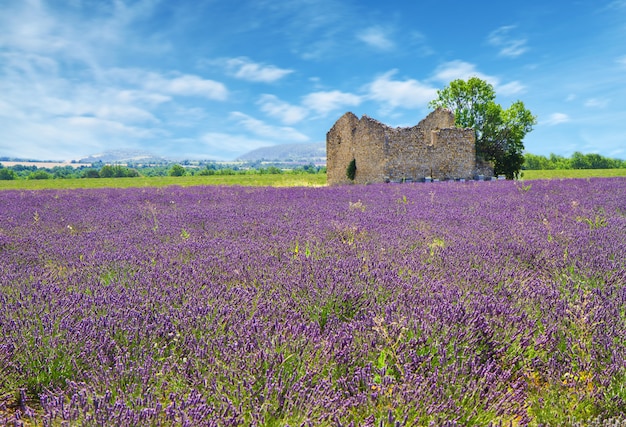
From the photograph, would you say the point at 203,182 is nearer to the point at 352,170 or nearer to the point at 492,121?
the point at 352,170

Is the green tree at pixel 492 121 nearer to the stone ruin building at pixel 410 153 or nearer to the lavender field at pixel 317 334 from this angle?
the stone ruin building at pixel 410 153

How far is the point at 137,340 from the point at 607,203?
21.5 ft

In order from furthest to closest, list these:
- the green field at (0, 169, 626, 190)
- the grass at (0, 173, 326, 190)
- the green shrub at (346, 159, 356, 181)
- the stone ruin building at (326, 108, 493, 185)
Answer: the green shrub at (346, 159, 356, 181), the green field at (0, 169, 626, 190), the grass at (0, 173, 326, 190), the stone ruin building at (326, 108, 493, 185)

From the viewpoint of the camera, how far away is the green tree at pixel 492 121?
26.3m

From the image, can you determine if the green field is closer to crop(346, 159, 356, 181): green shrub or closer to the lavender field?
crop(346, 159, 356, 181): green shrub

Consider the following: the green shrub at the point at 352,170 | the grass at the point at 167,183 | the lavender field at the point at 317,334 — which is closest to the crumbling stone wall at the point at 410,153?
the green shrub at the point at 352,170

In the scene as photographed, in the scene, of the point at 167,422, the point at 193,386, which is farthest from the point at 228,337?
the point at 167,422

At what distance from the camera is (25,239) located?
13.5 feet

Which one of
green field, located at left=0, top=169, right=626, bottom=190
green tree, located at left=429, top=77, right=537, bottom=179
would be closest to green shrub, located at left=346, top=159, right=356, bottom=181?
green field, located at left=0, top=169, right=626, bottom=190

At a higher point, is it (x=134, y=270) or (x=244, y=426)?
(x=134, y=270)

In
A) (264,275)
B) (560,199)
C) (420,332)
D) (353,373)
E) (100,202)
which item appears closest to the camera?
(353,373)

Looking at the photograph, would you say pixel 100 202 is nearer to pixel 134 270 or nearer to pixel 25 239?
pixel 25 239

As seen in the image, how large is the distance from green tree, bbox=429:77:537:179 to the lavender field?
25.0 metres

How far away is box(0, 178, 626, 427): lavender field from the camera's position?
1354mm
